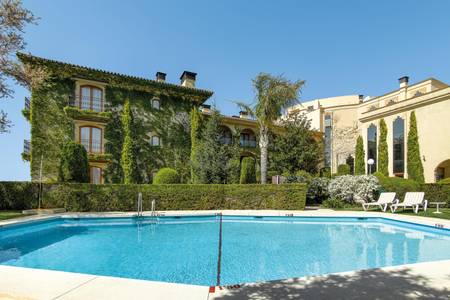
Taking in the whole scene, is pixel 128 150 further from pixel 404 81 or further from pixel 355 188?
pixel 404 81

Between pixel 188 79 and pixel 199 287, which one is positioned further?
pixel 188 79

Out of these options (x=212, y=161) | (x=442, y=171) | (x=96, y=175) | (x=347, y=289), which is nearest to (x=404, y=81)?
(x=442, y=171)

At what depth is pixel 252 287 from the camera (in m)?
3.63

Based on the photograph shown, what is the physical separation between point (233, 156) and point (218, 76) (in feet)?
20.7

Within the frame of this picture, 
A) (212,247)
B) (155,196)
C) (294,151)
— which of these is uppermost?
(294,151)

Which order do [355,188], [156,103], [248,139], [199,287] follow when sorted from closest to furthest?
[199,287] < [355,188] < [156,103] < [248,139]

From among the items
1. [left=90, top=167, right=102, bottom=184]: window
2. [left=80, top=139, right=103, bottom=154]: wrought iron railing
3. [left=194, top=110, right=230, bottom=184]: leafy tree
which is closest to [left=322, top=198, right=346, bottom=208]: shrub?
[left=194, top=110, right=230, bottom=184]: leafy tree

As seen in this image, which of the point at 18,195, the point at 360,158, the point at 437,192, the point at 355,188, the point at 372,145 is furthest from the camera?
the point at 360,158

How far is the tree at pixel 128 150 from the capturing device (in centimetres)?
2077

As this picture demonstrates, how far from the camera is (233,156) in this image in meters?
21.2

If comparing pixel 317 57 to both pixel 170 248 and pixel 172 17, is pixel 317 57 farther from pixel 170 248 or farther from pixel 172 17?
pixel 170 248

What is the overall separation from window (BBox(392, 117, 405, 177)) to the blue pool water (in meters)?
17.7

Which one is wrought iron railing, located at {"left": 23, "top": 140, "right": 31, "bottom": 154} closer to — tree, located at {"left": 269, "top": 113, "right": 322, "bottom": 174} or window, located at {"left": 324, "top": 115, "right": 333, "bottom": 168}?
tree, located at {"left": 269, "top": 113, "right": 322, "bottom": 174}

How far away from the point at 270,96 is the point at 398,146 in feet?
58.2
